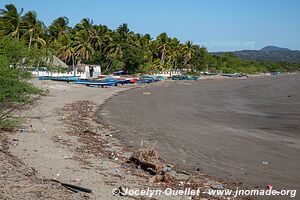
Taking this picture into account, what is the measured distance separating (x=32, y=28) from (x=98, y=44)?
Result: 21.1 meters

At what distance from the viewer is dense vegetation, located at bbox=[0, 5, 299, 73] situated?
5069 centimetres

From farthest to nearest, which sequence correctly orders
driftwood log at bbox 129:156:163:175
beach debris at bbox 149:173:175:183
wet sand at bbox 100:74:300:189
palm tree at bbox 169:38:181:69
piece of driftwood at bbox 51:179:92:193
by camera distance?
1. palm tree at bbox 169:38:181:69
2. wet sand at bbox 100:74:300:189
3. driftwood log at bbox 129:156:163:175
4. beach debris at bbox 149:173:175:183
5. piece of driftwood at bbox 51:179:92:193

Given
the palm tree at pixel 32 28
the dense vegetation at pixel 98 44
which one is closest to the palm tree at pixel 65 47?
the dense vegetation at pixel 98 44

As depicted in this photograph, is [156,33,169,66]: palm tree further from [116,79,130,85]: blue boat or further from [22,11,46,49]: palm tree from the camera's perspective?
[22,11,46,49]: palm tree

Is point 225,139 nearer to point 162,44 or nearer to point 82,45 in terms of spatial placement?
point 82,45

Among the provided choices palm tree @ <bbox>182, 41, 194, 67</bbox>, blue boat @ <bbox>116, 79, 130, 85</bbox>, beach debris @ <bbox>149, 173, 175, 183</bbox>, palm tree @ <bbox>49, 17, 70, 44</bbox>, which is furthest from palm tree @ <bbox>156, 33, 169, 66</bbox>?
beach debris @ <bbox>149, 173, 175, 183</bbox>

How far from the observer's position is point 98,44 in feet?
234

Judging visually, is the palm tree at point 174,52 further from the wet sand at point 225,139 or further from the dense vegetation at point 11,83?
the dense vegetation at point 11,83

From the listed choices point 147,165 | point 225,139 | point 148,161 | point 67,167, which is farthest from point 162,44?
point 67,167

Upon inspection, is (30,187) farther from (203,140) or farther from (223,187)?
(203,140)

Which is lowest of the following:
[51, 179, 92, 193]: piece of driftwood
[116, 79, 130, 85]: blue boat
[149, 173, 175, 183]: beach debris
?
[149, 173, 175, 183]: beach debris

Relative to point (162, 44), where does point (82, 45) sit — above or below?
below

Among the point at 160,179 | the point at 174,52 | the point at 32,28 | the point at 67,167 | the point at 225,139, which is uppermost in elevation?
the point at 32,28

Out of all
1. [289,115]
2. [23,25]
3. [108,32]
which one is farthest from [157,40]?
[289,115]
